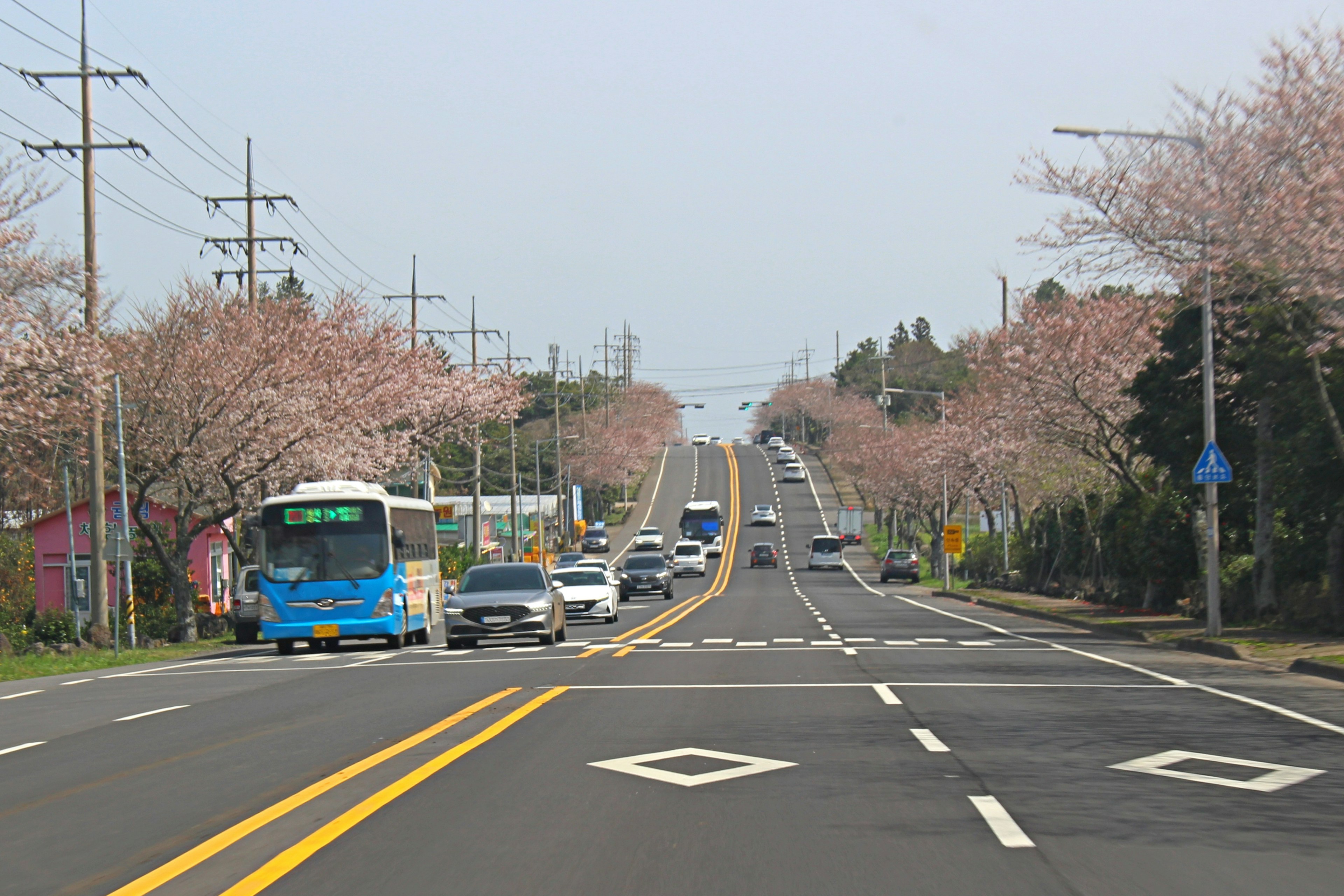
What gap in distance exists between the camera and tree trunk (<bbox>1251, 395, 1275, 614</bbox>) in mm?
25781

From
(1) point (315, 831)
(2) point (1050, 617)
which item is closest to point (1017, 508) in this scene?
(2) point (1050, 617)

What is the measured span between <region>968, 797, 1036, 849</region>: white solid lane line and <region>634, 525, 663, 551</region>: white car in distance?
69.6 metres

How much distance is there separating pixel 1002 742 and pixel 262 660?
1616 centimetres

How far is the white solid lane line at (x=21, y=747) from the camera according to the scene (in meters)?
11.6

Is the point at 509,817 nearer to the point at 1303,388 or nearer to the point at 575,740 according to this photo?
the point at 575,740

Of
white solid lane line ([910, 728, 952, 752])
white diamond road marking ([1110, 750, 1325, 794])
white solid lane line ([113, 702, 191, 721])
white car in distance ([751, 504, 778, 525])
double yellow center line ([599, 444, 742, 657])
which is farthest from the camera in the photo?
white car in distance ([751, 504, 778, 525])

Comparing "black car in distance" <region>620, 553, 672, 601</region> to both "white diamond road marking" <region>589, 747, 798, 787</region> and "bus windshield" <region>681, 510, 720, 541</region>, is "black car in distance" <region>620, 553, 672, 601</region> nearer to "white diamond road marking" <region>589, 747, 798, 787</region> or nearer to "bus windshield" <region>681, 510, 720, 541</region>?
"bus windshield" <region>681, 510, 720, 541</region>

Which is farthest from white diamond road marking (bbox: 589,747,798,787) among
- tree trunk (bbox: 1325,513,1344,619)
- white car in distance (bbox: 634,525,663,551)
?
white car in distance (bbox: 634,525,663,551)

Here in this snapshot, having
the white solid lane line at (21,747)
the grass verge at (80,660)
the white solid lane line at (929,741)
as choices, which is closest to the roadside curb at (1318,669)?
the white solid lane line at (929,741)

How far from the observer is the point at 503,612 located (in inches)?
915

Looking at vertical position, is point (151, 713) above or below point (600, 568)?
below

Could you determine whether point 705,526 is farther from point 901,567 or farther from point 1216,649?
point 1216,649

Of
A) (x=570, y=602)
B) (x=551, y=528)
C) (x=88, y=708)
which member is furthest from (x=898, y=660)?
(x=551, y=528)

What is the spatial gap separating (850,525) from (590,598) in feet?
204
